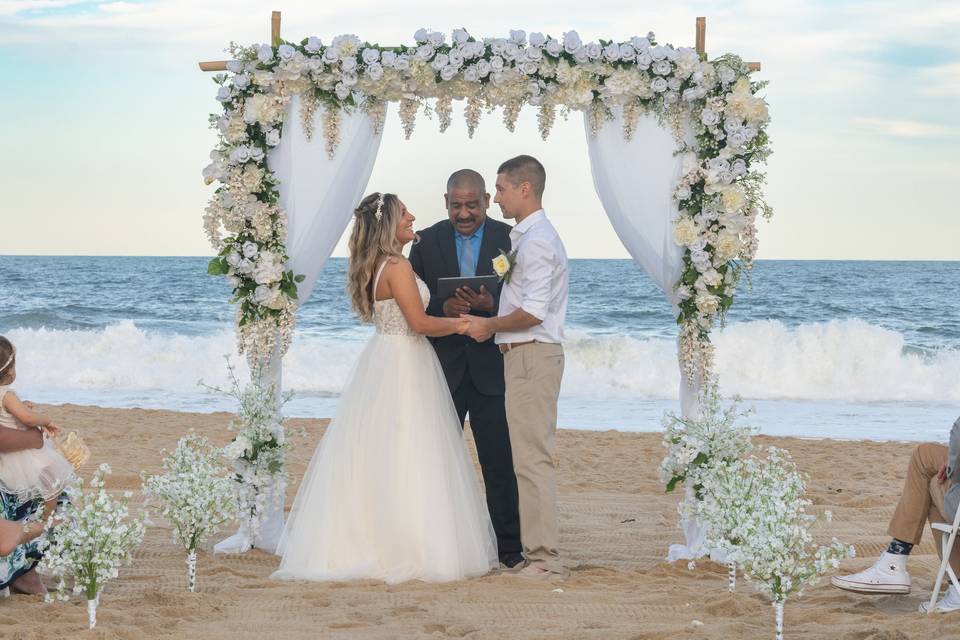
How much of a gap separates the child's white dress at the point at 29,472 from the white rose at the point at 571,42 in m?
3.41

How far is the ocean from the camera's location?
14.2 m

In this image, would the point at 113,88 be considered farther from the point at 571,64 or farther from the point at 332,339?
the point at 571,64

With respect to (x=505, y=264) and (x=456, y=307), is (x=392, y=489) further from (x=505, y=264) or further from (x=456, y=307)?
(x=505, y=264)

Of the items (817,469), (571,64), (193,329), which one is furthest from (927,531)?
(193,329)

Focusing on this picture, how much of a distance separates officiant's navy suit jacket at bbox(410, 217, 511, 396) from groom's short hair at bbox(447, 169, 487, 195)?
0.28 metres

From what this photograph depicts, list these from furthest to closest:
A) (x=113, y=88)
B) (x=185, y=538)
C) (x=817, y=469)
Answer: (x=113, y=88) < (x=817, y=469) < (x=185, y=538)

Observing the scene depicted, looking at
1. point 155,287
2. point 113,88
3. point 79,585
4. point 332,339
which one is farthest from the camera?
point 155,287

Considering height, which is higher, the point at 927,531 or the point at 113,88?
the point at 113,88

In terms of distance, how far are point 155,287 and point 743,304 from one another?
16549 mm

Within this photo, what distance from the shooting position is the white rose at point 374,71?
5883 millimetres

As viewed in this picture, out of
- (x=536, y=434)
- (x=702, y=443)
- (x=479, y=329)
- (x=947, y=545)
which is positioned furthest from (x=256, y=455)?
(x=947, y=545)

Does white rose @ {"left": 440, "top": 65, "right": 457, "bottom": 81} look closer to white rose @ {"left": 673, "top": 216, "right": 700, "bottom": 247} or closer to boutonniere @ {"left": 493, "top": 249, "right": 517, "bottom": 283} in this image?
boutonniere @ {"left": 493, "top": 249, "right": 517, "bottom": 283}

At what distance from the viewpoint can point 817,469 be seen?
30.0ft

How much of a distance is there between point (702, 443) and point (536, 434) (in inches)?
42.3
